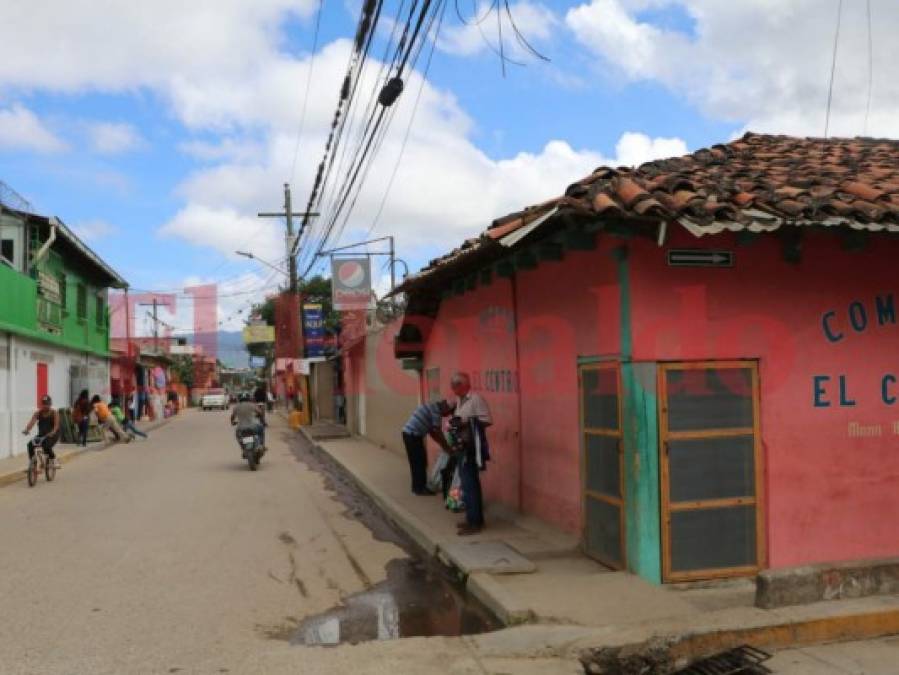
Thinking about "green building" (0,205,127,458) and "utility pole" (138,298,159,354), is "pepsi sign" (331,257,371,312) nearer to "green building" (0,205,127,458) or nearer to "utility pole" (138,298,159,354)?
"green building" (0,205,127,458)

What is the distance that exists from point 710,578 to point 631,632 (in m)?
1.50

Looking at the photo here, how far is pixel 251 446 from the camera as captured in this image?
1695 cm

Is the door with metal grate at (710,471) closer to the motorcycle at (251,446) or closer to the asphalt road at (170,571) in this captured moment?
the asphalt road at (170,571)

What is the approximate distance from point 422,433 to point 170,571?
4323 mm

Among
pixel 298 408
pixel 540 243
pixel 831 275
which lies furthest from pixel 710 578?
pixel 298 408

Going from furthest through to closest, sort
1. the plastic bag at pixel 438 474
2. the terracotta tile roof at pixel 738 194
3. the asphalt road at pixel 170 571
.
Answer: the plastic bag at pixel 438 474
the terracotta tile roof at pixel 738 194
the asphalt road at pixel 170 571

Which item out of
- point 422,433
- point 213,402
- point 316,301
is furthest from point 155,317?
point 422,433

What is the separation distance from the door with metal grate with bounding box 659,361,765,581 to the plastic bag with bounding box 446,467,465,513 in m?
3.67

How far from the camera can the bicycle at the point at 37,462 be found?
14945mm

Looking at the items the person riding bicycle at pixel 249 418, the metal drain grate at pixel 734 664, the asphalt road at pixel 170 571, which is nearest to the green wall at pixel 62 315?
the person riding bicycle at pixel 249 418

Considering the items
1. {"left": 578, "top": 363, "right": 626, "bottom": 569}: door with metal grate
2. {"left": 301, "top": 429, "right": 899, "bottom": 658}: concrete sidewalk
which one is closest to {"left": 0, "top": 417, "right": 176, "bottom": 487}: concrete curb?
{"left": 301, "top": 429, "right": 899, "bottom": 658}: concrete sidewalk

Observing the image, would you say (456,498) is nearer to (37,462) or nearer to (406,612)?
(406,612)

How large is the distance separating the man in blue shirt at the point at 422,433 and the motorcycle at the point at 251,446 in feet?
19.1

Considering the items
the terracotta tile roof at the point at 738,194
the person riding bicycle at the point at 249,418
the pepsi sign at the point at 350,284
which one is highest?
the pepsi sign at the point at 350,284
